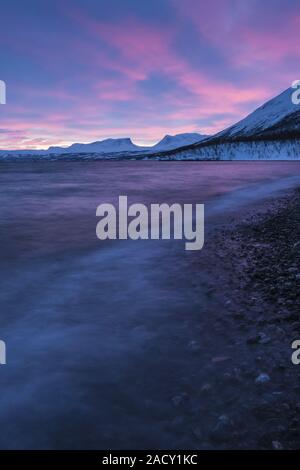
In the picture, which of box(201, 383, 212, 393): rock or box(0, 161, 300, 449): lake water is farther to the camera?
box(201, 383, 212, 393): rock

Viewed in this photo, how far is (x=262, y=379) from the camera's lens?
526cm

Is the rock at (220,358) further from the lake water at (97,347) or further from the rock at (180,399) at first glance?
the rock at (180,399)

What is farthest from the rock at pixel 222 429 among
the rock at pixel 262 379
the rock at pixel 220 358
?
the rock at pixel 220 358

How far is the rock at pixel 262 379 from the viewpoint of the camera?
5215mm

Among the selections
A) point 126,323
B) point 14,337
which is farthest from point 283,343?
point 14,337

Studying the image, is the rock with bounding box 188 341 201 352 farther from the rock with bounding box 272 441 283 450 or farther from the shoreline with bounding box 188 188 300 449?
the rock with bounding box 272 441 283 450

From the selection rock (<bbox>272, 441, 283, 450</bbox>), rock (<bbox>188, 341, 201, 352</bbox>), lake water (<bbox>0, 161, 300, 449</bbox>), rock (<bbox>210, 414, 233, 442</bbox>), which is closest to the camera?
rock (<bbox>272, 441, 283, 450</bbox>)

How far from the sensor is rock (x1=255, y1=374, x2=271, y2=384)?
17.1 ft

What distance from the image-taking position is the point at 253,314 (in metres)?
7.31

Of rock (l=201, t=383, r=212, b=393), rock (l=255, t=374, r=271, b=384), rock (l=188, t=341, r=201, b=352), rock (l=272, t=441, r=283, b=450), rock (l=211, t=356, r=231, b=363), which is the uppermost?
rock (l=188, t=341, r=201, b=352)

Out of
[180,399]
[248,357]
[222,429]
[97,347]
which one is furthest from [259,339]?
[97,347]

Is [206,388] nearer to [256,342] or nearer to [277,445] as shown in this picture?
[277,445]

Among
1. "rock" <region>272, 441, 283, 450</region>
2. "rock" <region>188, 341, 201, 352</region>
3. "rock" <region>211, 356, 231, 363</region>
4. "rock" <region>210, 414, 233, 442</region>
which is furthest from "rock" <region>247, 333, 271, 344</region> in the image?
"rock" <region>272, 441, 283, 450</region>

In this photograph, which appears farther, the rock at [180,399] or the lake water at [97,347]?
the rock at [180,399]
